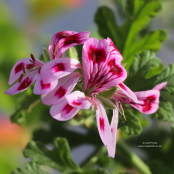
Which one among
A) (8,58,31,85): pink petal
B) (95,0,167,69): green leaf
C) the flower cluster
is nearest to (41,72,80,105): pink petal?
the flower cluster

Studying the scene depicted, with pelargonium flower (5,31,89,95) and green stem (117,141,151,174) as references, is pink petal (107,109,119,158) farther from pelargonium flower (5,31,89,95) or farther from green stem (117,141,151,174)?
green stem (117,141,151,174)

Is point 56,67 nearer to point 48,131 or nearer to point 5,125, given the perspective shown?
point 48,131

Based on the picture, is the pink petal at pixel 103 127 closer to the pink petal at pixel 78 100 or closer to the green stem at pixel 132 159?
the pink petal at pixel 78 100

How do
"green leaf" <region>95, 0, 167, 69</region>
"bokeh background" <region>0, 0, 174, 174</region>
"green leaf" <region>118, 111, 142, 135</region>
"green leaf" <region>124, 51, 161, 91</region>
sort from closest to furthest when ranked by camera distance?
"green leaf" <region>118, 111, 142, 135</region>, "green leaf" <region>124, 51, 161, 91</region>, "green leaf" <region>95, 0, 167, 69</region>, "bokeh background" <region>0, 0, 174, 174</region>

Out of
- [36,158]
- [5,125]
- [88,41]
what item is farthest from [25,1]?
[88,41]

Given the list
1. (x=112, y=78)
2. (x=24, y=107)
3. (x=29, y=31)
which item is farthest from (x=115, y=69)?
(x=29, y=31)

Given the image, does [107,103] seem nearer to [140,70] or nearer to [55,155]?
[140,70]
